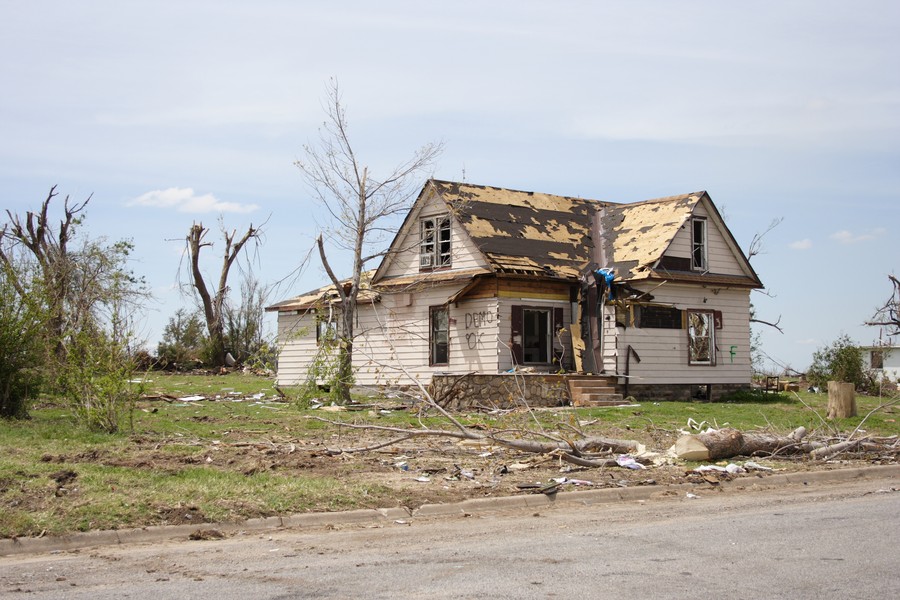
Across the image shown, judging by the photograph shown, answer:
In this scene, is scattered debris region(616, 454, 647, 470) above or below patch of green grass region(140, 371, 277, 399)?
below

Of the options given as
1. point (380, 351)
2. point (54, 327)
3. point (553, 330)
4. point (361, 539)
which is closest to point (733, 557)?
point (361, 539)

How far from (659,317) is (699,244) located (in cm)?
280

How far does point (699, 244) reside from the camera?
27.5m

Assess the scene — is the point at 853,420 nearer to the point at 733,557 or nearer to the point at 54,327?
the point at 733,557

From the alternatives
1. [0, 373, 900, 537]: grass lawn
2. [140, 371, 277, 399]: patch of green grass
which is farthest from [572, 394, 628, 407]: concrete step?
[140, 371, 277, 399]: patch of green grass

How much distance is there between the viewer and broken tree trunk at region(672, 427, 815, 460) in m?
14.1

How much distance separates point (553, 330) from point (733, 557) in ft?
61.8

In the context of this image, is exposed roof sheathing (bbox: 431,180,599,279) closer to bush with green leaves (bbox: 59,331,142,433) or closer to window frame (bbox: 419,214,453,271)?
window frame (bbox: 419,214,453,271)

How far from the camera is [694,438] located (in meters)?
14.2

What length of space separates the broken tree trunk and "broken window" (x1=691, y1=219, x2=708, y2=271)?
492 inches

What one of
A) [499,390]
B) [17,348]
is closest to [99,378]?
[17,348]

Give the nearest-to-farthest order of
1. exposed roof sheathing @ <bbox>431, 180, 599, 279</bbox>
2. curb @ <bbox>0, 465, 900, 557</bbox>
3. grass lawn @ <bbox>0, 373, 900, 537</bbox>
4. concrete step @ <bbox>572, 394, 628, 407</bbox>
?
1. curb @ <bbox>0, 465, 900, 557</bbox>
2. grass lawn @ <bbox>0, 373, 900, 537</bbox>
3. concrete step @ <bbox>572, 394, 628, 407</bbox>
4. exposed roof sheathing @ <bbox>431, 180, 599, 279</bbox>

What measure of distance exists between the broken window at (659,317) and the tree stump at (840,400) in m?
6.60

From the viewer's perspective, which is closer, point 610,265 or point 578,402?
point 578,402
